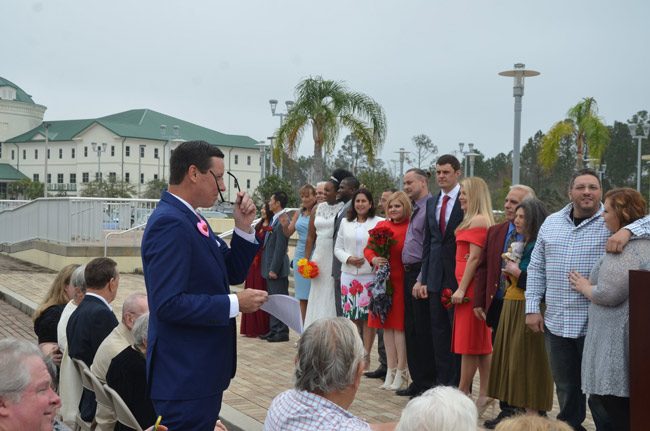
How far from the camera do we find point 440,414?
A: 3.04 m

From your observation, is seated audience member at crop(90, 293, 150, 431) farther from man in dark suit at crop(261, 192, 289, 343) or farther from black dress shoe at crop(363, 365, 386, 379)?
man in dark suit at crop(261, 192, 289, 343)

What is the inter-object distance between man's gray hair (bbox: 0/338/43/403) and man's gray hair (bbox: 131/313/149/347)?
1694 millimetres

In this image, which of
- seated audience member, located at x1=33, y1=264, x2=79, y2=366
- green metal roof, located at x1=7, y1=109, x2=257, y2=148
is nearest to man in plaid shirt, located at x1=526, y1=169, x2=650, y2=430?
seated audience member, located at x1=33, y1=264, x2=79, y2=366

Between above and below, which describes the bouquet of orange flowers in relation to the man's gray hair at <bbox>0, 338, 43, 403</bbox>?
below

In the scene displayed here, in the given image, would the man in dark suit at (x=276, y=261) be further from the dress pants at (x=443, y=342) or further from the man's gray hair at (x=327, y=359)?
the man's gray hair at (x=327, y=359)

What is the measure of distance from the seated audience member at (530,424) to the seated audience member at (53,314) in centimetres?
455

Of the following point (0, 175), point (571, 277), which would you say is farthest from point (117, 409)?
point (0, 175)

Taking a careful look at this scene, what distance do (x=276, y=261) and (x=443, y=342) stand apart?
4.20 metres

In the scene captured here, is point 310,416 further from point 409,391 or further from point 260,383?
point 260,383

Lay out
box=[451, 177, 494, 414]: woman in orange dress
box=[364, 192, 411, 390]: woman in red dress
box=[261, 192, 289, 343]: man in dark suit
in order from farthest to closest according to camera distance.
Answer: box=[261, 192, 289, 343]: man in dark suit
box=[364, 192, 411, 390]: woman in red dress
box=[451, 177, 494, 414]: woman in orange dress

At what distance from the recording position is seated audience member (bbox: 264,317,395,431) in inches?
144

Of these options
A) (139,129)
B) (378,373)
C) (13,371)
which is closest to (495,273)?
(378,373)

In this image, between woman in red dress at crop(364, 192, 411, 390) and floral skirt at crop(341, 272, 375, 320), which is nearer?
woman in red dress at crop(364, 192, 411, 390)

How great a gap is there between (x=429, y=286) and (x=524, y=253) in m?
1.33
